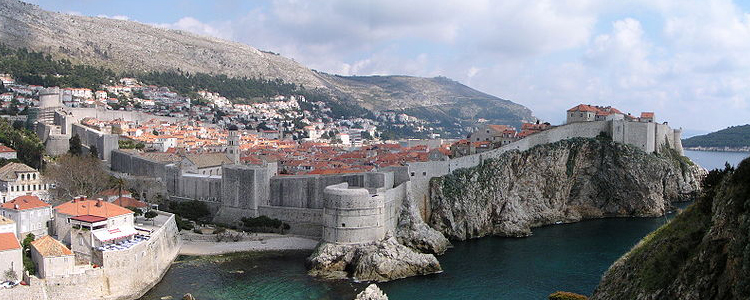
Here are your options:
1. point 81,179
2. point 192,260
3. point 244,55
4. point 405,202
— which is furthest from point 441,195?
point 244,55

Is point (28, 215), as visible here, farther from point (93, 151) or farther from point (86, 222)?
point (93, 151)

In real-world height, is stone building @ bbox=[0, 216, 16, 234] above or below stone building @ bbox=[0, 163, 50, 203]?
below

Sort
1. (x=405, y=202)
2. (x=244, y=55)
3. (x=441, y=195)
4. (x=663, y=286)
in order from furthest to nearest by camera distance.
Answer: (x=244, y=55), (x=441, y=195), (x=405, y=202), (x=663, y=286)

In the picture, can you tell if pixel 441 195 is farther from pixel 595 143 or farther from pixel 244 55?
pixel 244 55

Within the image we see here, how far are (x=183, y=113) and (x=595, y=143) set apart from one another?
5051 centimetres

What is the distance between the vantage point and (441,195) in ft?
113

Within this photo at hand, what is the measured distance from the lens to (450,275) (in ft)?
89.2

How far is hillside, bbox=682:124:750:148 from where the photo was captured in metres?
97.2

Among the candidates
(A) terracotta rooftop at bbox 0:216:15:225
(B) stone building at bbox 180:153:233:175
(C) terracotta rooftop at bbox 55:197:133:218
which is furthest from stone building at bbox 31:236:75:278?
(B) stone building at bbox 180:153:233:175

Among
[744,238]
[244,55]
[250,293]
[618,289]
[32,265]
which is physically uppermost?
[244,55]

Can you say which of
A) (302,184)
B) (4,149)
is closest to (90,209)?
(302,184)

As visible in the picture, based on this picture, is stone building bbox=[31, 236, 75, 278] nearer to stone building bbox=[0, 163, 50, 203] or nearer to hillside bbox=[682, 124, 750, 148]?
stone building bbox=[0, 163, 50, 203]

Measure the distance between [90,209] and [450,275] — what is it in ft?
49.6

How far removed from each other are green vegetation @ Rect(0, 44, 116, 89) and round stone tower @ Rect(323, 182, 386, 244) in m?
50.0
